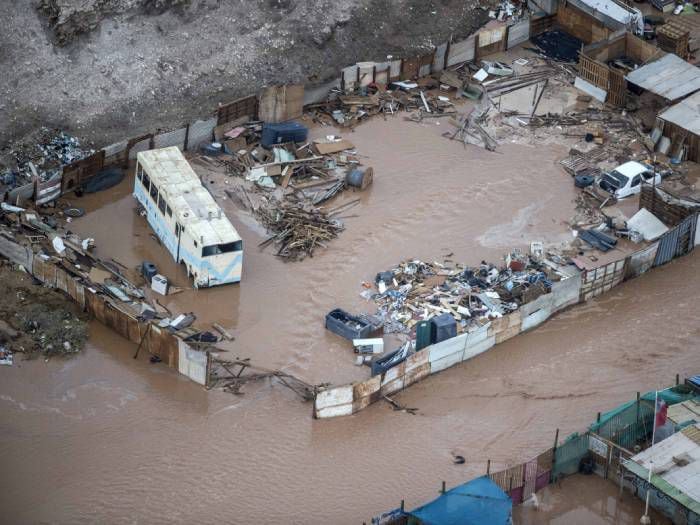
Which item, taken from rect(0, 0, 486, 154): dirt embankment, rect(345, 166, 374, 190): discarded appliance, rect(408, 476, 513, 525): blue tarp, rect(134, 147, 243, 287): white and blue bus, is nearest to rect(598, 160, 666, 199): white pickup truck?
rect(345, 166, 374, 190): discarded appliance

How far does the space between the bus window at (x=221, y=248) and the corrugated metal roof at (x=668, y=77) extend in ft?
57.9

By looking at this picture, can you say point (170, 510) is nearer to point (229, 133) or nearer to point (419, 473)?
point (419, 473)

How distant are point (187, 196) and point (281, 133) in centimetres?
637

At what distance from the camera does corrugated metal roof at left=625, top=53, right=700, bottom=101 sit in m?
46.9

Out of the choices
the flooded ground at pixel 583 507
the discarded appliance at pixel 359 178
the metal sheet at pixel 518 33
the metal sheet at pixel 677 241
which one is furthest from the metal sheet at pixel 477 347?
the metal sheet at pixel 518 33

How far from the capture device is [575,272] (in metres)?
40.2

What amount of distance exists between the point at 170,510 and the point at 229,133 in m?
16.6

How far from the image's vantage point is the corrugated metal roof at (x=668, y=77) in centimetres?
4688

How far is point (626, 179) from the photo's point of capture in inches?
1710

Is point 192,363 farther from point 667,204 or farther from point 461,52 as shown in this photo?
point 461,52

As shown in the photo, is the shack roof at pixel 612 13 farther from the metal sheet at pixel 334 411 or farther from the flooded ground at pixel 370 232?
the metal sheet at pixel 334 411

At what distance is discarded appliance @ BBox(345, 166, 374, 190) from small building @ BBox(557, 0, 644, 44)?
13.5 metres

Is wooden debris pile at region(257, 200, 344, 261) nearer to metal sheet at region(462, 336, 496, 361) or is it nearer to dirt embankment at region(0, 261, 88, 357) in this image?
metal sheet at region(462, 336, 496, 361)

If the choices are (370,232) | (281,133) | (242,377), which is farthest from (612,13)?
(242,377)
